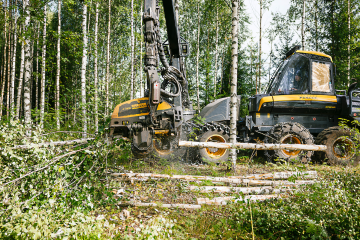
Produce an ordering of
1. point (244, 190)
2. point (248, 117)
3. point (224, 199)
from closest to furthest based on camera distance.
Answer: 1. point (224, 199)
2. point (244, 190)
3. point (248, 117)

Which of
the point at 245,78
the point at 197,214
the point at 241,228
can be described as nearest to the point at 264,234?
the point at 241,228

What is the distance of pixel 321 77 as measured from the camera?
627 cm

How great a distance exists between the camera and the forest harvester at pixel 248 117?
5.27 m

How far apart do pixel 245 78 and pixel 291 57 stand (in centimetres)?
1495

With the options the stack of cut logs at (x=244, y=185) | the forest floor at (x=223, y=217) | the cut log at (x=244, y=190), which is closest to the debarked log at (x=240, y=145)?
the stack of cut logs at (x=244, y=185)

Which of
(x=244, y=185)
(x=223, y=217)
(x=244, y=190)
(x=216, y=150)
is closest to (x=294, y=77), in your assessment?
(x=216, y=150)

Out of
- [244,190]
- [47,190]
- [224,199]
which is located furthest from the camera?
[244,190]

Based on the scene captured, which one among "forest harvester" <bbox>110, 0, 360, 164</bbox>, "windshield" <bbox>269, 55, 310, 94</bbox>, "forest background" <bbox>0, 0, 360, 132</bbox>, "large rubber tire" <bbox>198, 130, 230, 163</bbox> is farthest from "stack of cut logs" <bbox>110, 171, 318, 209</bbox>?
"forest background" <bbox>0, 0, 360, 132</bbox>

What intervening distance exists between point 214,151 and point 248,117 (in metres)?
1.44

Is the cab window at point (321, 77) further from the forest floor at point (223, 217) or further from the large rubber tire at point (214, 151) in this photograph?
the forest floor at point (223, 217)

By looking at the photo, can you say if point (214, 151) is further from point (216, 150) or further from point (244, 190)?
point (244, 190)

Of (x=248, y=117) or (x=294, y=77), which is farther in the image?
(x=248, y=117)

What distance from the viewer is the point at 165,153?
5715 mm

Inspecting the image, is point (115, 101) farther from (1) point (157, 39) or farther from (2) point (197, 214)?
(2) point (197, 214)
